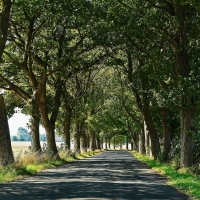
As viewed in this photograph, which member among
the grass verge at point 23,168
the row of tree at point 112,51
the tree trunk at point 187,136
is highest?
the row of tree at point 112,51

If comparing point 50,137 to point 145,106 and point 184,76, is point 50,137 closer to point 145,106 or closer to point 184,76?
point 145,106

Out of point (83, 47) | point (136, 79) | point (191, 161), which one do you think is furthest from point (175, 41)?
point (136, 79)

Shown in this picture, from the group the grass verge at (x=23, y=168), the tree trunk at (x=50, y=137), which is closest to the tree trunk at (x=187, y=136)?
the grass verge at (x=23, y=168)

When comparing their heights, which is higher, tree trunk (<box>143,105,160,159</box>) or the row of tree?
the row of tree

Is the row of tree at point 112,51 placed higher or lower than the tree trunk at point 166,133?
higher

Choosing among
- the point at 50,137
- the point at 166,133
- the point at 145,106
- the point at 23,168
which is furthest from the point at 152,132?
the point at 23,168

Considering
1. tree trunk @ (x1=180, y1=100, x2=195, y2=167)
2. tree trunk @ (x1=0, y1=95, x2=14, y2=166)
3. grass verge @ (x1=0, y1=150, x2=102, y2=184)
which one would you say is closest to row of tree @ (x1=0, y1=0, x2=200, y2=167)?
tree trunk @ (x1=180, y1=100, x2=195, y2=167)

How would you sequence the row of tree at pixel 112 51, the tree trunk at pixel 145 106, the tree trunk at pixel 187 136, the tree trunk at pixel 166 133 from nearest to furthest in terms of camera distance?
1. the row of tree at pixel 112 51
2. the tree trunk at pixel 187 136
3. the tree trunk at pixel 166 133
4. the tree trunk at pixel 145 106

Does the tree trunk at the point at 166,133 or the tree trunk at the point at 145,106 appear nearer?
the tree trunk at the point at 166,133

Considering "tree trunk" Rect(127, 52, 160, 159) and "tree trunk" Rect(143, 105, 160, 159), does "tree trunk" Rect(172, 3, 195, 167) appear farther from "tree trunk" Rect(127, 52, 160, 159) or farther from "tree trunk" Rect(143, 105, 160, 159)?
"tree trunk" Rect(143, 105, 160, 159)

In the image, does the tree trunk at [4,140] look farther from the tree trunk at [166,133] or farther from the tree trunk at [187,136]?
the tree trunk at [166,133]

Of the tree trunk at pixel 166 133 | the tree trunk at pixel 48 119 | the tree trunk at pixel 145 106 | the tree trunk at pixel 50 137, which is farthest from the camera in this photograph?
the tree trunk at pixel 145 106

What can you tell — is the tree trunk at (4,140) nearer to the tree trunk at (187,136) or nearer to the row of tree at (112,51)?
the row of tree at (112,51)

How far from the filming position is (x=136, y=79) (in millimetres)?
32531
